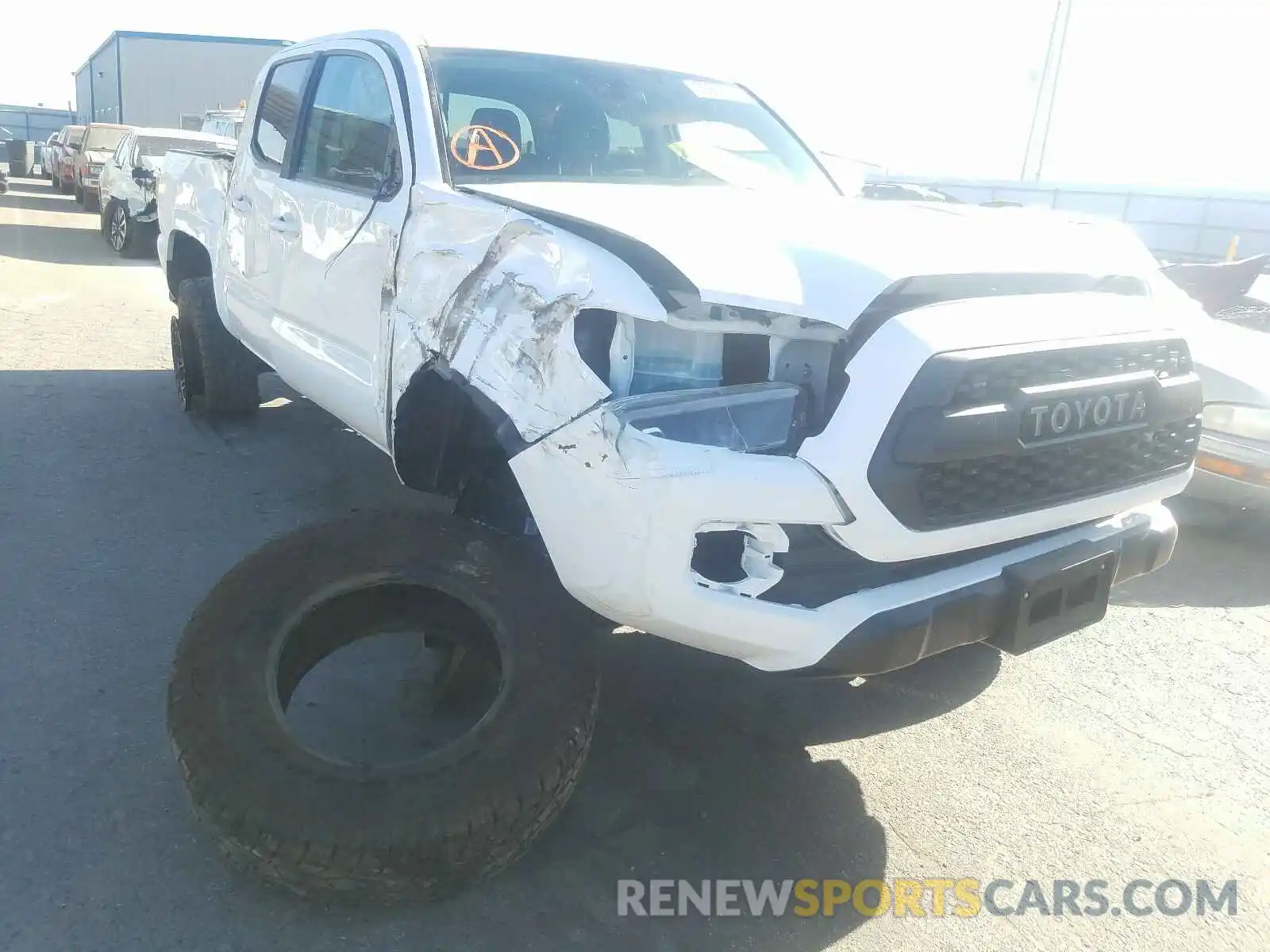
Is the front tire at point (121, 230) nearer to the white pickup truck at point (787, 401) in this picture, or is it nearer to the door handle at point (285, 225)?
the door handle at point (285, 225)

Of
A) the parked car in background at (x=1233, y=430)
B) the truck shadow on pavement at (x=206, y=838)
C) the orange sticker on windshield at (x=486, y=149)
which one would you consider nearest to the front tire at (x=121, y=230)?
the truck shadow on pavement at (x=206, y=838)

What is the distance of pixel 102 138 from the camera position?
22.7 meters

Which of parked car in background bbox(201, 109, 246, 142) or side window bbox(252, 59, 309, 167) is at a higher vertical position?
side window bbox(252, 59, 309, 167)

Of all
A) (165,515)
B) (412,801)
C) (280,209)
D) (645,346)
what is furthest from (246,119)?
(412,801)

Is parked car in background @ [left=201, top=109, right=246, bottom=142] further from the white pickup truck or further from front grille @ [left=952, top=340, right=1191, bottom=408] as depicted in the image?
front grille @ [left=952, top=340, right=1191, bottom=408]

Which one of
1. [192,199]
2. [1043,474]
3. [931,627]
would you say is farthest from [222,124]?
[931,627]


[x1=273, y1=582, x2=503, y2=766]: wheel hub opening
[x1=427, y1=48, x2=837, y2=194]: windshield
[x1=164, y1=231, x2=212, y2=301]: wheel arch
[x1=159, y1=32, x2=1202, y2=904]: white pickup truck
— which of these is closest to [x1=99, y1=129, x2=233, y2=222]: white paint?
[x1=164, y1=231, x2=212, y2=301]: wheel arch

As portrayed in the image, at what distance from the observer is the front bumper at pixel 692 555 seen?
7.47ft

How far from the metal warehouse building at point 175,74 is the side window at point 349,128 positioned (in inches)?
1398

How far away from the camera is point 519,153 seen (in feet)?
11.4

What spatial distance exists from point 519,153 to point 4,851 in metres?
2.43

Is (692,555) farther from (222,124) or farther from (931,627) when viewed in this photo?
(222,124)

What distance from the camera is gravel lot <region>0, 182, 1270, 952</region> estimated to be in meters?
2.38

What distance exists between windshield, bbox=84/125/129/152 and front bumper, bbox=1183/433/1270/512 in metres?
23.3
